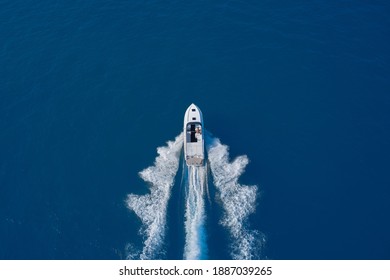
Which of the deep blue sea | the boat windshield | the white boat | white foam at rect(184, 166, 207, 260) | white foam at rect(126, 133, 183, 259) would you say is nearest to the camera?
white foam at rect(184, 166, 207, 260)

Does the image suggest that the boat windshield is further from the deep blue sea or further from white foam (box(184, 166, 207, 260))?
white foam (box(184, 166, 207, 260))

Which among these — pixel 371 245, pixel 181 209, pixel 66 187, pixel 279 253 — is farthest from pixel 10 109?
pixel 371 245

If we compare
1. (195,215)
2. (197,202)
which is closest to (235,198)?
(197,202)

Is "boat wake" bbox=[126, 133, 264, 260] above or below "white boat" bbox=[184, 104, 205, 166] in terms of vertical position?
below

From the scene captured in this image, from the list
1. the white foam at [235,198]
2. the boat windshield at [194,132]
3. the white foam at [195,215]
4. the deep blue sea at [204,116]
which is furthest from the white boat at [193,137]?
the white foam at [235,198]

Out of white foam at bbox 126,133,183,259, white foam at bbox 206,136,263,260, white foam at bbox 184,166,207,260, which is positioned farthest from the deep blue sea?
white foam at bbox 184,166,207,260

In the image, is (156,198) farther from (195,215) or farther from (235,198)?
(235,198)

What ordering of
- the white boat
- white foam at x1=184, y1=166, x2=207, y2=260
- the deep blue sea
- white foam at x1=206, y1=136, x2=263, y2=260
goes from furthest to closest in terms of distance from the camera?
1. the white boat
2. the deep blue sea
3. white foam at x1=206, y1=136, x2=263, y2=260
4. white foam at x1=184, y1=166, x2=207, y2=260
